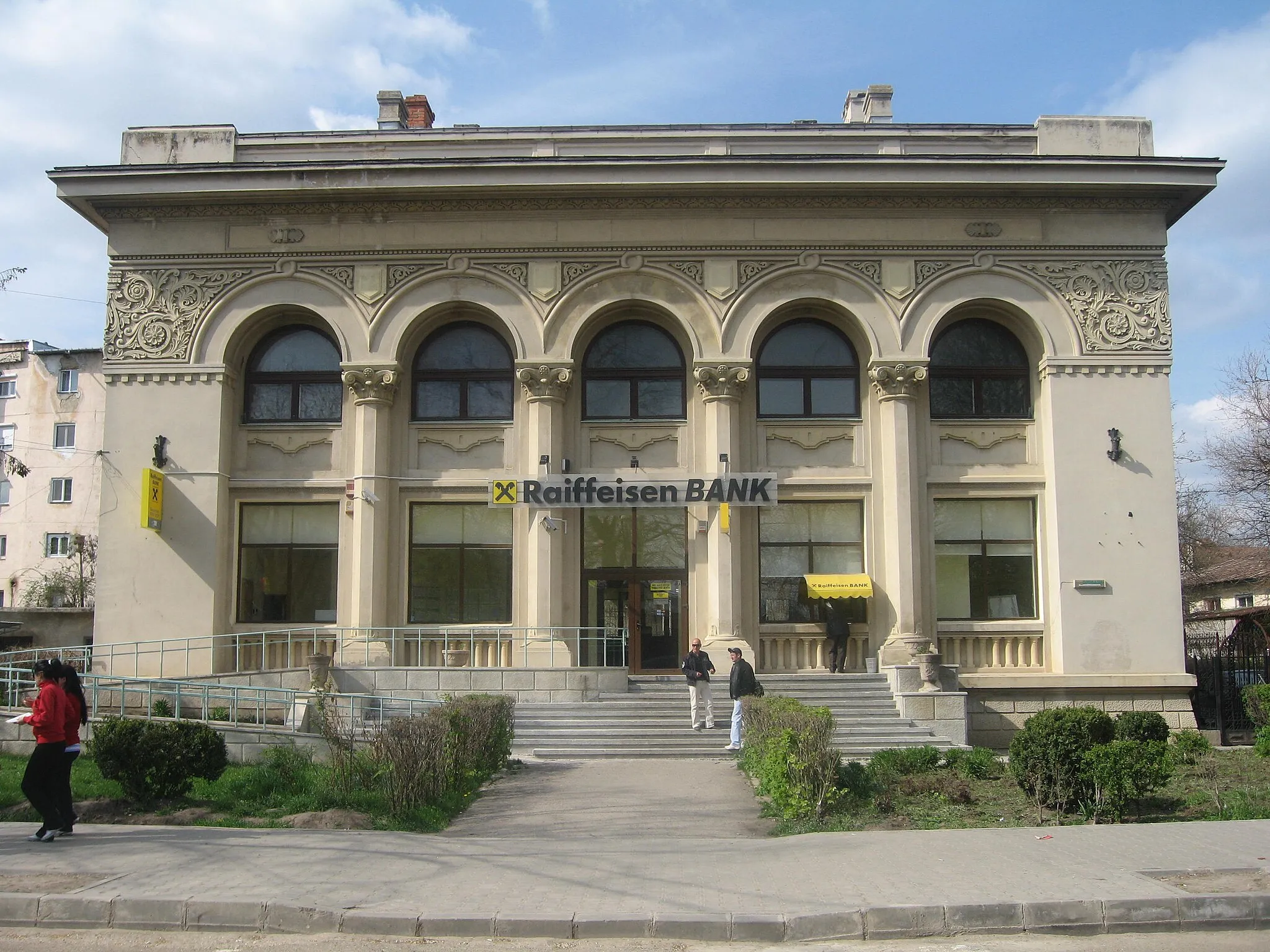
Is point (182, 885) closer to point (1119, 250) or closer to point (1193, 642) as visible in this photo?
point (1119, 250)

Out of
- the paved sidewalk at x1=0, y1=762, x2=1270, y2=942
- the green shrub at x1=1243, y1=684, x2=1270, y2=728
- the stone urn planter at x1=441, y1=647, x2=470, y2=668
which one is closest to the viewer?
the paved sidewalk at x1=0, y1=762, x2=1270, y2=942

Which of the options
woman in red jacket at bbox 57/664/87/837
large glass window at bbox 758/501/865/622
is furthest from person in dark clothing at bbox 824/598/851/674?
woman in red jacket at bbox 57/664/87/837

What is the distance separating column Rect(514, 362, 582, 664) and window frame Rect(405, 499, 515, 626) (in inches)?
18.4

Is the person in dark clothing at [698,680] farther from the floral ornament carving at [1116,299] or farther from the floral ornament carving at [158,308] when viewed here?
the floral ornament carving at [158,308]

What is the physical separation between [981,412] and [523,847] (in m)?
18.4

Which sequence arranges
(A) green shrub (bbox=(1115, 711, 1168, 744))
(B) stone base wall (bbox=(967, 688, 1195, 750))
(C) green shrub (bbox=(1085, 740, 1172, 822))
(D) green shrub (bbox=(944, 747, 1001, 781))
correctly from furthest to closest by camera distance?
(B) stone base wall (bbox=(967, 688, 1195, 750)) < (A) green shrub (bbox=(1115, 711, 1168, 744)) < (D) green shrub (bbox=(944, 747, 1001, 781)) < (C) green shrub (bbox=(1085, 740, 1172, 822))

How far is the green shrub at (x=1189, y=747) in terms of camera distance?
16.6 m

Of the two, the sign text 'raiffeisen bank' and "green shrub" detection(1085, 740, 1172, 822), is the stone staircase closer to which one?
the sign text 'raiffeisen bank'

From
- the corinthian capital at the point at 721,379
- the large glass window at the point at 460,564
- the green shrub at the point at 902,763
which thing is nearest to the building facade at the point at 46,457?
the large glass window at the point at 460,564

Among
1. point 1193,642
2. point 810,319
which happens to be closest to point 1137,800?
point 810,319

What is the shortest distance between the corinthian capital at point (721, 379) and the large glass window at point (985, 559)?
538 centimetres

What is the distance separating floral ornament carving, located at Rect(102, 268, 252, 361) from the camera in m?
26.2

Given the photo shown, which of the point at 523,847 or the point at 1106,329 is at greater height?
the point at 1106,329

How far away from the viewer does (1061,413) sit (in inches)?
1005
